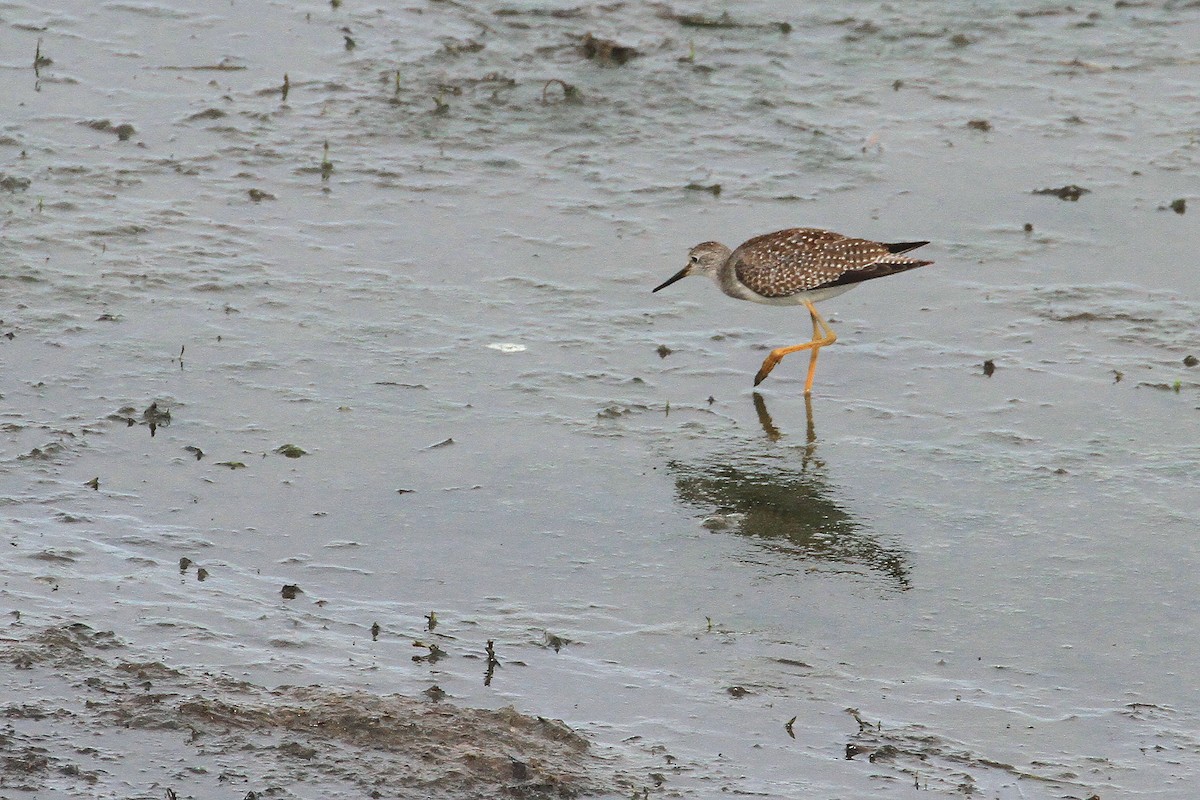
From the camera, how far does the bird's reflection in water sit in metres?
8.16

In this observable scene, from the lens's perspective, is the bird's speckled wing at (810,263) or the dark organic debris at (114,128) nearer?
the bird's speckled wing at (810,263)

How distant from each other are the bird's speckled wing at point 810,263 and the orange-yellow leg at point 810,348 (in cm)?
26

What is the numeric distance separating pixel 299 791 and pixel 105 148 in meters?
7.60

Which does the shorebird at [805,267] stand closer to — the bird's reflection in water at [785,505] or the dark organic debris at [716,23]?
the bird's reflection in water at [785,505]

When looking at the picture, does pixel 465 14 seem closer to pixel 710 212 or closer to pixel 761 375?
pixel 710 212

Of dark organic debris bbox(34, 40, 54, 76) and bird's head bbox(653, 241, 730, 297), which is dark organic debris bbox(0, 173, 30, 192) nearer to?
dark organic debris bbox(34, 40, 54, 76)

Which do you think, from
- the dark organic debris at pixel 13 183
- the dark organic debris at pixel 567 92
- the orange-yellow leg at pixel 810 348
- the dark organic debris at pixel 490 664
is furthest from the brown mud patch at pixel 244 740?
the dark organic debris at pixel 567 92

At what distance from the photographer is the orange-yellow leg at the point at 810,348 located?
10.1m

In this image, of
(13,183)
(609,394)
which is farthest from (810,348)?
(13,183)

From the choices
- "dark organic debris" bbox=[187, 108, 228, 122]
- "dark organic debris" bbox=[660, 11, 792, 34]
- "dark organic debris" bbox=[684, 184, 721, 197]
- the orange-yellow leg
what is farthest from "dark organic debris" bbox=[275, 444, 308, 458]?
"dark organic debris" bbox=[660, 11, 792, 34]

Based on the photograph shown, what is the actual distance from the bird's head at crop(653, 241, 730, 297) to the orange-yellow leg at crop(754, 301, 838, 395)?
0.62 meters

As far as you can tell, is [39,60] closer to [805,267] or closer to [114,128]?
[114,128]

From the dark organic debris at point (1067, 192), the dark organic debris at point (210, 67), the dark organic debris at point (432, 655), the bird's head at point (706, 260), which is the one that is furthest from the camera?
the dark organic debris at point (210, 67)

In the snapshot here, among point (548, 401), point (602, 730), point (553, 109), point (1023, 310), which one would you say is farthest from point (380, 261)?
point (602, 730)
